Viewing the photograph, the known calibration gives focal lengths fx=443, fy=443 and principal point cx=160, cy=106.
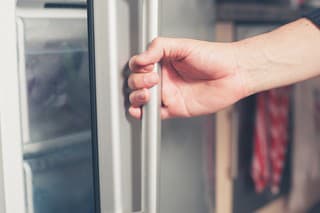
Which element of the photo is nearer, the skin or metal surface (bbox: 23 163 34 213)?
metal surface (bbox: 23 163 34 213)

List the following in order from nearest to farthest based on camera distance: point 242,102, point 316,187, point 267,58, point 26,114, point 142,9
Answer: point 142,9 < point 26,114 < point 267,58 < point 242,102 < point 316,187

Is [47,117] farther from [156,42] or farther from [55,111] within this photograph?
[156,42]

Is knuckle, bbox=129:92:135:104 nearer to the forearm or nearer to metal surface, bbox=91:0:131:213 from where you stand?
metal surface, bbox=91:0:131:213

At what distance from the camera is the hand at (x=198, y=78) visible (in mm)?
778

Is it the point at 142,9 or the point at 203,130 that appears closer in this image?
the point at 142,9

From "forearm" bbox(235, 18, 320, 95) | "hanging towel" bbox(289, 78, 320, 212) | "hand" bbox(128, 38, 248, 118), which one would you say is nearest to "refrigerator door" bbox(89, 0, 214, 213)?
"hand" bbox(128, 38, 248, 118)

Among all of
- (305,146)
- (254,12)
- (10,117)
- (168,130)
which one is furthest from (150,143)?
(305,146)

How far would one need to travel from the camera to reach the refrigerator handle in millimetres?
604

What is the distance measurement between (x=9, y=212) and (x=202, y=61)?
1.33ft

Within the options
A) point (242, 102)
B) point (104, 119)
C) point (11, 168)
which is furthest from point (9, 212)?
point (242, 102)

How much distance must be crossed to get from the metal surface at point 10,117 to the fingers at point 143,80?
0.16 m

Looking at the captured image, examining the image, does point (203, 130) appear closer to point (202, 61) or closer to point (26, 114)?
point (202, 61)

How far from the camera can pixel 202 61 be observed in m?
0.79

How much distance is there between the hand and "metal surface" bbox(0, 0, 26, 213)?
0.79 feet
